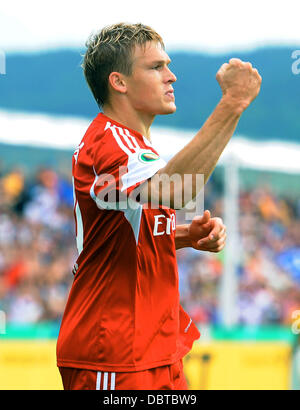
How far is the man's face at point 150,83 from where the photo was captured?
10.5 feet

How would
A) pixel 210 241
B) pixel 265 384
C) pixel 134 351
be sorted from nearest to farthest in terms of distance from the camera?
1. pixel 134 351
2. pixel 210 241
3. pixel 265 384

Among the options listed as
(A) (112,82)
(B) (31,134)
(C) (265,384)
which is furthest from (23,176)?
(A) (112,82)

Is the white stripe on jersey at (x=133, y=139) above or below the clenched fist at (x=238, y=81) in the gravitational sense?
below

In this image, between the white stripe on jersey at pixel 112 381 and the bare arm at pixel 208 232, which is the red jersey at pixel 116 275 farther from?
the bare arm at pixel 208 232

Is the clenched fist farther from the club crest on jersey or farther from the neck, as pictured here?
the neck

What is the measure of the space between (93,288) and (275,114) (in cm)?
1026

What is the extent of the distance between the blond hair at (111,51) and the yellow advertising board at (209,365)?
5291 millimetres

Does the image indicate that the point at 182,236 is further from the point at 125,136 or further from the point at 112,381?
the point at 112,381

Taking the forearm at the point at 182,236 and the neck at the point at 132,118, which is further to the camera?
the forearm at the point at 182,236

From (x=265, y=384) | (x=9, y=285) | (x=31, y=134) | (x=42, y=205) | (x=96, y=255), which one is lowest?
(x=265, y=384)

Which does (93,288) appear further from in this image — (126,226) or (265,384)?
(265,384)

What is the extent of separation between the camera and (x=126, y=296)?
304cm

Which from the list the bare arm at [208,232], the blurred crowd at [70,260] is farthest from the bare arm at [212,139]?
the blurred crowd at [70,260]

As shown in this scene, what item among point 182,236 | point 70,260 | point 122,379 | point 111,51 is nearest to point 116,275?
point 122,379
